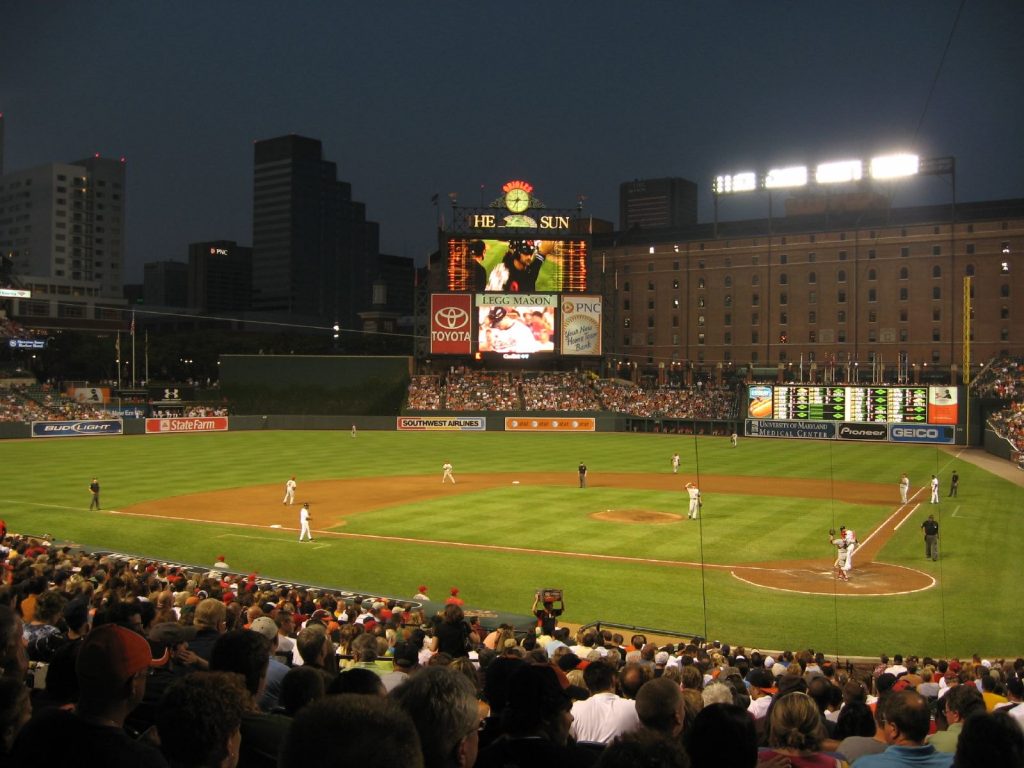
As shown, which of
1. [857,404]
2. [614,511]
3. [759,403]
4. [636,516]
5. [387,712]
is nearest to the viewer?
[387,712]

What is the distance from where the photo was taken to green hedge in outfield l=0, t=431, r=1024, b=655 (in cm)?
2175

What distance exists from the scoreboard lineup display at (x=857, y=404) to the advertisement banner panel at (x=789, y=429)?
20.5 inches

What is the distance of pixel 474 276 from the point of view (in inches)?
3642

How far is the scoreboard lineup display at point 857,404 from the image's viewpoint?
73500 mm

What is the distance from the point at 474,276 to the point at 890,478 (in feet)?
168

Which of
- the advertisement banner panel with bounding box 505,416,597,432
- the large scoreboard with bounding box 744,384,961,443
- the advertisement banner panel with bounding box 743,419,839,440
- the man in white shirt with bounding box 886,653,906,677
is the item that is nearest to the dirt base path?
the man in white shirt with bounding box 886,653,906,677

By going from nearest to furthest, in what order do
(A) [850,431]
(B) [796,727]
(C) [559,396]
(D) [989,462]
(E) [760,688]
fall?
1. (B) [796,727]
2. (E) [760,688]
3. (D) [989,462]
4. (A) [850,431]
5. (C) [559,396]

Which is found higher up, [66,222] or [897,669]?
[66,222]

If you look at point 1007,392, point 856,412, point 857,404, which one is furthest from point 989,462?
point 857,404

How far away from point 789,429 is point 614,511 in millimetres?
47199

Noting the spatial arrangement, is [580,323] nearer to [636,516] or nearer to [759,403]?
[759,403]

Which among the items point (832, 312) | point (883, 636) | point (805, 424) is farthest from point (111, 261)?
point (883, 636)

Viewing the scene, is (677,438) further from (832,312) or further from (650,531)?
(650,531)

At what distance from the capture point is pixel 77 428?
76438 mm
